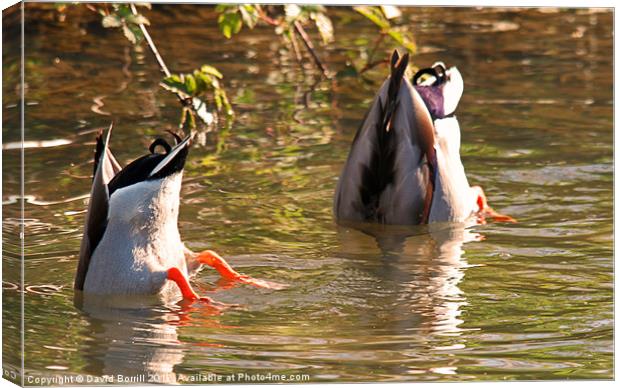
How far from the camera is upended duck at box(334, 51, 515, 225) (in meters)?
9.79

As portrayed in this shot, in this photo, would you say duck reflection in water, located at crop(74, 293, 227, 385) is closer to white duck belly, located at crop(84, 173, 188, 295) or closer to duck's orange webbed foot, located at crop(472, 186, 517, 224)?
white duck belly, located at crop(84, 173, 188, 295)

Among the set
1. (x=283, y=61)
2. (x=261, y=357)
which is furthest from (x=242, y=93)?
(x=261, y=357)

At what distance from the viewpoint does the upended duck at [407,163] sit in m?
9.79

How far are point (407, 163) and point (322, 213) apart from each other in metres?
0.72

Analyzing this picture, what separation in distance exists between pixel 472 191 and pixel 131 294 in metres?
2.59

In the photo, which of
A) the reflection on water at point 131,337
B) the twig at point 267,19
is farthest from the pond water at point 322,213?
the twig at point 267,19

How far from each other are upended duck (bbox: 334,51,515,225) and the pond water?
0.17 metres

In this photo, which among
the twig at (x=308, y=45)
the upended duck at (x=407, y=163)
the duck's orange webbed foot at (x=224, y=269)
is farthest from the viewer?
the twig at (x=308, y=45)

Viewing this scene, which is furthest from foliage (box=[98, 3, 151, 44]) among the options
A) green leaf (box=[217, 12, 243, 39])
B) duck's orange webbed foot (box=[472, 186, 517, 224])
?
duck's orange webbed foot (box=[472, 186, 517, 224])

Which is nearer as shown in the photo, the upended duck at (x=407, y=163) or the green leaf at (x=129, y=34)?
the green leaf at (x=129, y=34)

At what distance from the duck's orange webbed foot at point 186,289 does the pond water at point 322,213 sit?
0.08 m

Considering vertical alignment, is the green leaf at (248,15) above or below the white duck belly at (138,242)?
above

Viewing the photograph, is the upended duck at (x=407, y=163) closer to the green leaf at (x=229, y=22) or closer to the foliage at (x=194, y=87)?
the green leaf at (x=229, y=22)

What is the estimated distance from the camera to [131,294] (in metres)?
8.37
